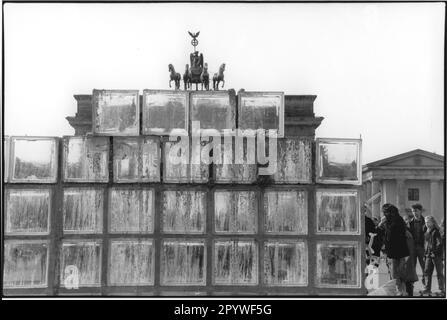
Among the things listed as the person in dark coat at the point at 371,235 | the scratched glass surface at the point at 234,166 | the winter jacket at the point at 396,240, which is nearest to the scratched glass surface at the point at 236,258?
the scratched glass surface at the point at 234,166

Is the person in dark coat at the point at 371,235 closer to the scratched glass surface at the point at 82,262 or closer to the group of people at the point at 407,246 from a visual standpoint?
the group of people at the point at 407,246

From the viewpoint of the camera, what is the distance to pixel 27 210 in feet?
14.7

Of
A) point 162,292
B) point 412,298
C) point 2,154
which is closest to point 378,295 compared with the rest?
point 412,298

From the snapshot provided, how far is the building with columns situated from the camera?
447cm

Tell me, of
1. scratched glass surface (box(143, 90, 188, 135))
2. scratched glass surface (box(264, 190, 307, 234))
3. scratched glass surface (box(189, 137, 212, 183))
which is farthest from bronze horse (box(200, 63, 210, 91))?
scratched glass surface (box(264, 190, 307, 234))

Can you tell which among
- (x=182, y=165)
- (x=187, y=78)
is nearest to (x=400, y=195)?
(x=182, y=165)

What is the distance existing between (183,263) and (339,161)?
4.26 feet

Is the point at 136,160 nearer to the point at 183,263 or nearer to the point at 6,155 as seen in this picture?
the point at 183,263

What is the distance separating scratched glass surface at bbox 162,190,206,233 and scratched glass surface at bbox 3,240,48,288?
0.86m

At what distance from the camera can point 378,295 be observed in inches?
176

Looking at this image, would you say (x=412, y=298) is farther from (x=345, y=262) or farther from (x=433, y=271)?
(x=345, y=262)

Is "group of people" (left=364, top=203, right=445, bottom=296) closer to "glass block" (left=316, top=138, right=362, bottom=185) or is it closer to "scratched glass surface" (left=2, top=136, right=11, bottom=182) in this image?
"glass block" (left=316, top=138, right=362, bottom=185)
